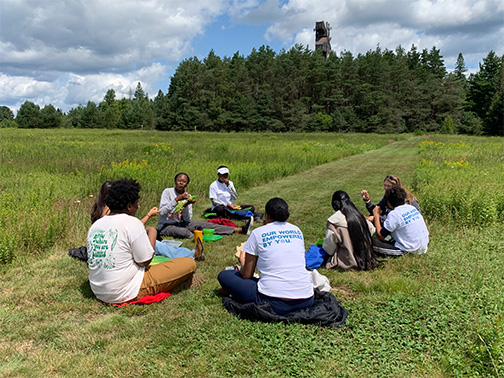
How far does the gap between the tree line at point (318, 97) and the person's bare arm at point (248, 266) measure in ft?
217

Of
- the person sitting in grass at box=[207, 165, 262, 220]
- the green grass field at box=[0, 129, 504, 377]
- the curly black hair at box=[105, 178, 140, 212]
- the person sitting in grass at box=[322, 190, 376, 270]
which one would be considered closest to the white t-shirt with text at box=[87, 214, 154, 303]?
the curly black hair at box=[105, 178, 140, 212]

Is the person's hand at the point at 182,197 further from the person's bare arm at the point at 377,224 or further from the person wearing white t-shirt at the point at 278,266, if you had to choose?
the person's bare arm at the point at 377,224

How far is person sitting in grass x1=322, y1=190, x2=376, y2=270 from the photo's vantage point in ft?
17.5

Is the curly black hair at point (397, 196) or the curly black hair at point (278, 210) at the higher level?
the curly black hair at point (278, 210)

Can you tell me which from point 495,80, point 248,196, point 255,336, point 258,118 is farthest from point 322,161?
point 495,80

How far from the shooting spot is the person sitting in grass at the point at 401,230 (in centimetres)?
548

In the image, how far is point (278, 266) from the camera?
3.81 meters

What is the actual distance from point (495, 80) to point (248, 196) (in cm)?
7258

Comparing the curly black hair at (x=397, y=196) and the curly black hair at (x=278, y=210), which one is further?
the curly black hair at (x=397, y=196)

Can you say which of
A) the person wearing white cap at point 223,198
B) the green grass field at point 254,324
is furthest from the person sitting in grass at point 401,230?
the person wearing white cap at point 223,198

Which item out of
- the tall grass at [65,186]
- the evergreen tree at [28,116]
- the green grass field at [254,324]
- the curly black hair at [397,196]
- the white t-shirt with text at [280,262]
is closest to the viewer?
the green grass field at [254,324]

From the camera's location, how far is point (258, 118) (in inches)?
2724

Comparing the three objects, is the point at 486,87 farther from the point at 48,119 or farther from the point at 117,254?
the point at 48,119

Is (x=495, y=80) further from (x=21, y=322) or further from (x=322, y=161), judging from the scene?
(x=21, y=322)
